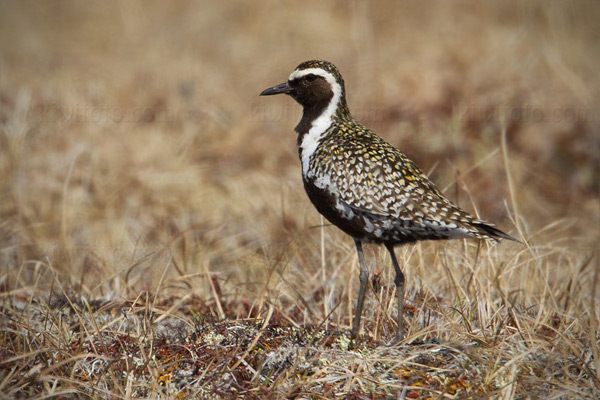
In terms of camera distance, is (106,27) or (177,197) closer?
(177,197)

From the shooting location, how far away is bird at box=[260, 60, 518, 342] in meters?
4.11

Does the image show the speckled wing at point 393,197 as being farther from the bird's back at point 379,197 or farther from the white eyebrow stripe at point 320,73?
the white eyebrow stripe at point 320,73

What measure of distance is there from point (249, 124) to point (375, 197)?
19.1 ft

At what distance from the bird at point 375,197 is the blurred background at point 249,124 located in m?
0.94

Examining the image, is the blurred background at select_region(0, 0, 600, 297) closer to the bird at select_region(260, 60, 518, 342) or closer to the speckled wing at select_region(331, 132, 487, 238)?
the bird at select_region(260, 60, 518, 342)

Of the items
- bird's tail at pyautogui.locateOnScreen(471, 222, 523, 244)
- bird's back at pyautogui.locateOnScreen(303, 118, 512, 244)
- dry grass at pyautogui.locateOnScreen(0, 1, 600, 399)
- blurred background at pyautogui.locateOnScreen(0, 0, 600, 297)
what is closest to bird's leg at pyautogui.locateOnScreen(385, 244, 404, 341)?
dry grass at pyautogui.locateOnScreen(0, 1, 600, 399)

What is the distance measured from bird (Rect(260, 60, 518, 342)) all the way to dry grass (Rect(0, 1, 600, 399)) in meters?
0.43

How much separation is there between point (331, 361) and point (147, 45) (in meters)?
9.36

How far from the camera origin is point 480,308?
426cm

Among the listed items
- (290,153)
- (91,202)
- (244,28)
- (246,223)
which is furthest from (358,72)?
(91,202)

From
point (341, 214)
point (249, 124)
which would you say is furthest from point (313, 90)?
point (249, 124)

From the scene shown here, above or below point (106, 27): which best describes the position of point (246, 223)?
below

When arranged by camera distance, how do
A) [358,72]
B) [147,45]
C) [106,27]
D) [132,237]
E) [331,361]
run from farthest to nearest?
[106,27] → [147,45] → [358,72] → [132,237] → [331,361]

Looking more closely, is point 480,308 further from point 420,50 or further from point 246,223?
point 420,50
